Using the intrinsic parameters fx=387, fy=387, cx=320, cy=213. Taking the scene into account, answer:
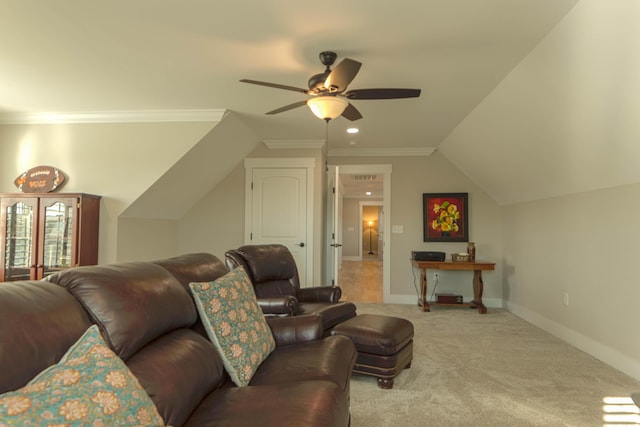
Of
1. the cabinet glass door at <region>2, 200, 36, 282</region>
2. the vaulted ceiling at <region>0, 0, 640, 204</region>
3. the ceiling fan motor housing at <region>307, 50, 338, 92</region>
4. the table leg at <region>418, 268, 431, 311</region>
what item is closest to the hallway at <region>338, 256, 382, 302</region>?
the table leg at <region>418, 268, 431, 311</region>

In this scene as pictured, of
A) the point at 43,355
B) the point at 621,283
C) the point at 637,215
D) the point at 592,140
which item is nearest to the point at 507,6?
the point at 592,140

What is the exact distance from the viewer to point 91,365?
0.99 metres

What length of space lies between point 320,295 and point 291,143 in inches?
102

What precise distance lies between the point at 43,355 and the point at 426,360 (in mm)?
2996

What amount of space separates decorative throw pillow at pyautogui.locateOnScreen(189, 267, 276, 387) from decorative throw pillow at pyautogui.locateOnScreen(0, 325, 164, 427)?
665 mm

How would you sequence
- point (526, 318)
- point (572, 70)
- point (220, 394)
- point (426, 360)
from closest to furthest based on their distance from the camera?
point (220, 394) → point (572, 70) → point (426, 360) → point (526, 318)

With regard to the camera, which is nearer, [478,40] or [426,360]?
[478,40]

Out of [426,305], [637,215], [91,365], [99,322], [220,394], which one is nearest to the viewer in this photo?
[91,365]

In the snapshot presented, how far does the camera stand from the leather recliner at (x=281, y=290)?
9.73ft

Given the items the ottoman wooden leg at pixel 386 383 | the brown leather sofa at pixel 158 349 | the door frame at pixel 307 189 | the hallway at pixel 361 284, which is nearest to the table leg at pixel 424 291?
the hallway at pixel 361 284

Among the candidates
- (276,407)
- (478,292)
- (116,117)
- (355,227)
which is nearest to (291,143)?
(116,117)

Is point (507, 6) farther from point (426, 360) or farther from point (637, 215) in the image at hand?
point (426, 360)

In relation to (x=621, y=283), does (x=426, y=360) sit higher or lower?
lower

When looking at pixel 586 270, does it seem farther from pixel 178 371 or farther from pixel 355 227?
pixel 355 227
